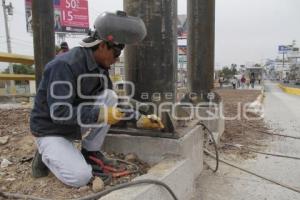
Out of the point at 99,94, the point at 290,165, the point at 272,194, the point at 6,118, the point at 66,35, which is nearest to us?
the point at 99,94

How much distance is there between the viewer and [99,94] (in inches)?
125

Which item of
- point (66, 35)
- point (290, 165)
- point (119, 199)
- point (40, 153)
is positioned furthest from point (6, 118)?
point (66, 35)

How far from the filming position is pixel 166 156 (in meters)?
3.21

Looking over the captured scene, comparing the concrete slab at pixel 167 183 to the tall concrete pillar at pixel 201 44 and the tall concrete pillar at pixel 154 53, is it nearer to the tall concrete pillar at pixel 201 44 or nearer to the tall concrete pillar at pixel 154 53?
the tall concrete pillar at pixel 154 53

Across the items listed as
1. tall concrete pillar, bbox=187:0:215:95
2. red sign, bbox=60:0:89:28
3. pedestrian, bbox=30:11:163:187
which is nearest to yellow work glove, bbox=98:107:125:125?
pedestrian, bbox=30:11:163:187

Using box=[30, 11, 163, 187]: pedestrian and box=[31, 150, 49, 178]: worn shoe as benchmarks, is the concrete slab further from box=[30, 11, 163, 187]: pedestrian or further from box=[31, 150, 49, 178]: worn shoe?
box=[31, 150, 49, 178]: worn shoe

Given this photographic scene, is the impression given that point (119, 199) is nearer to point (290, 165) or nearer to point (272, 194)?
point (272, 194)

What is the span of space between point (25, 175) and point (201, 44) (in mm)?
4120

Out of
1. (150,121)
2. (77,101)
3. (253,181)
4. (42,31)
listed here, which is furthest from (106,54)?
(253,181)

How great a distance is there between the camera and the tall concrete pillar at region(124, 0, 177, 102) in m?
3.56

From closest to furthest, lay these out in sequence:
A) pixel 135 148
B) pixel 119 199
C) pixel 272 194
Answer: pixel 119 199, pixel 135 148, pixel 272 194

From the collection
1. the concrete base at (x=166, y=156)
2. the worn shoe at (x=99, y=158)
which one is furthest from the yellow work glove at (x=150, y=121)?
the worn shoe at (x=99, y=158)

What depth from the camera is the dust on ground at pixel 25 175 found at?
8.63 ft

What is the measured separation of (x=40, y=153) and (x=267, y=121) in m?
7.58
